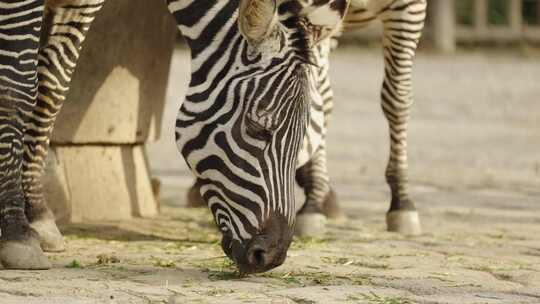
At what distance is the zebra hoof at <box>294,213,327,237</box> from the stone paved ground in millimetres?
86

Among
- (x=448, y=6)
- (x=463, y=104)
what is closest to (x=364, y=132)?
(x=463, y=104)

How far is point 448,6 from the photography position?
2305cm

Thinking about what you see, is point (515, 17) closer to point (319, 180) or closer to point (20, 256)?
point (319, 180)

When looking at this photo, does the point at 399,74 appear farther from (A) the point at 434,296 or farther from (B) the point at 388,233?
(A) the point at 434,296

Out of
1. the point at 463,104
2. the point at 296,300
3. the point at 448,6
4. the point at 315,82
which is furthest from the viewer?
the point at 448,6

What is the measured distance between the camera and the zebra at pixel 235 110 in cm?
482

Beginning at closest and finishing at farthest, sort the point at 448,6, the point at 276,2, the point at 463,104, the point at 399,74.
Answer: the point at 276,2 → the point at 399,74 → the point at 463,104 → the point at 448,6

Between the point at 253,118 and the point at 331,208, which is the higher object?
the point at 253,118

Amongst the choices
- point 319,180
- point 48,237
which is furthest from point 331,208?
point 48,237

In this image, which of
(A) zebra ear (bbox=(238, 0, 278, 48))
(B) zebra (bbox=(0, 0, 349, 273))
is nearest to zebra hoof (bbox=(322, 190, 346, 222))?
(B) zebra (bbox=(0, 0, 349, 273))

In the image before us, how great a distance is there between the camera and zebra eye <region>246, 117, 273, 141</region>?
15.9 feet

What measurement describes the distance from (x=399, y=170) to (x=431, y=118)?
7457mm

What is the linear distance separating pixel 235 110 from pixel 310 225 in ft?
6.54

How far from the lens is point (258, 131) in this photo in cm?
485
